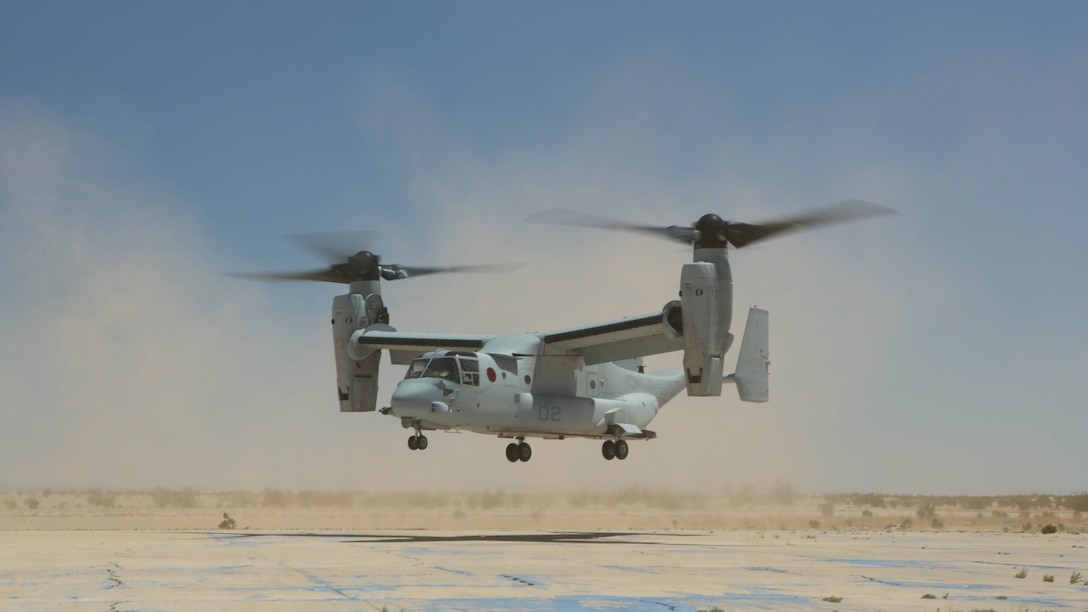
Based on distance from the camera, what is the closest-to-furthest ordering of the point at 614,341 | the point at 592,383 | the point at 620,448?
the point at 614,341, the point at 592,383, the point at 620,448

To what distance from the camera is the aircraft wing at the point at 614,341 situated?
33.6 meters

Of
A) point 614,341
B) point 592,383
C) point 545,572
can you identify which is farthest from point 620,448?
point 545,572

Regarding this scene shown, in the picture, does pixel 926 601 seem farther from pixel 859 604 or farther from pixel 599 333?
pixel 599 333

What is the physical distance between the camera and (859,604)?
46.7 ft

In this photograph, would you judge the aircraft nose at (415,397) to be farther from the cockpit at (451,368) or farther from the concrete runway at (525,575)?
→ the concrete runway at (525,575)

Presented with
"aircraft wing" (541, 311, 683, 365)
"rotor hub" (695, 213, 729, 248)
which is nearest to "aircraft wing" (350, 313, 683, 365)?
"aircraft wing" (541, 311, 683, 365)

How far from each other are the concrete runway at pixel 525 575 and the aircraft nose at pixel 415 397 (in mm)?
3816

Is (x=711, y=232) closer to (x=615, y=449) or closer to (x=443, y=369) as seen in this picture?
(x=443, y=369)

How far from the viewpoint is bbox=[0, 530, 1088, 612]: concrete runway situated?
46.7 feet

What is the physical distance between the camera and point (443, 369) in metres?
32.4

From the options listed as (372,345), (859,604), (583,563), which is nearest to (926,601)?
(859,604)

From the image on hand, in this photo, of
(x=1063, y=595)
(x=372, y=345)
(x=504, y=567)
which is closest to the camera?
(x=1063, y=595)

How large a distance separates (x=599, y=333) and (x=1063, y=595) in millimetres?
19506

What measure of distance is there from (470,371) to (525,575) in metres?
15.1
